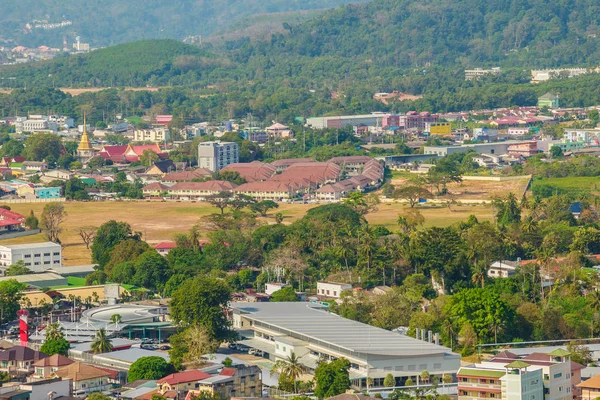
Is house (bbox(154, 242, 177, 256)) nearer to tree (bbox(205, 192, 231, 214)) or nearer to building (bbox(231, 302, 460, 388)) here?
building (bbox(231, 302, 460, 388))

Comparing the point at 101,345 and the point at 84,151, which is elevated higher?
the point at 84,151

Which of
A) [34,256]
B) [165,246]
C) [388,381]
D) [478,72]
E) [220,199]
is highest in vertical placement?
[478,72]

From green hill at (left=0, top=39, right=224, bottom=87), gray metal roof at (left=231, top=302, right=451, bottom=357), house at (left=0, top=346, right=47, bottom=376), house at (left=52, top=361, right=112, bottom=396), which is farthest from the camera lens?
green hill at (left=0, top=39, right=224, bottom=87)

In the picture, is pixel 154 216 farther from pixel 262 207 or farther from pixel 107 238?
pixel 107 238

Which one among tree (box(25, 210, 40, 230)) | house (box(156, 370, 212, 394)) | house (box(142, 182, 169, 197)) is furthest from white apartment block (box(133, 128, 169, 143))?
house (box(156, 370, 212, 394))

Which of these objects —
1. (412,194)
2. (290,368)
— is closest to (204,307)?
(290,368)

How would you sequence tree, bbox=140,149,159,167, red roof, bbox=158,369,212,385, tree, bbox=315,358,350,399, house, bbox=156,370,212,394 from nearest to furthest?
1. house, bbox=156,370,212,394
2. red roof, bbox=158,369,212,385
3. tree, bbox=315,358,350,399
4. tree, bbox=140,149,159,167
